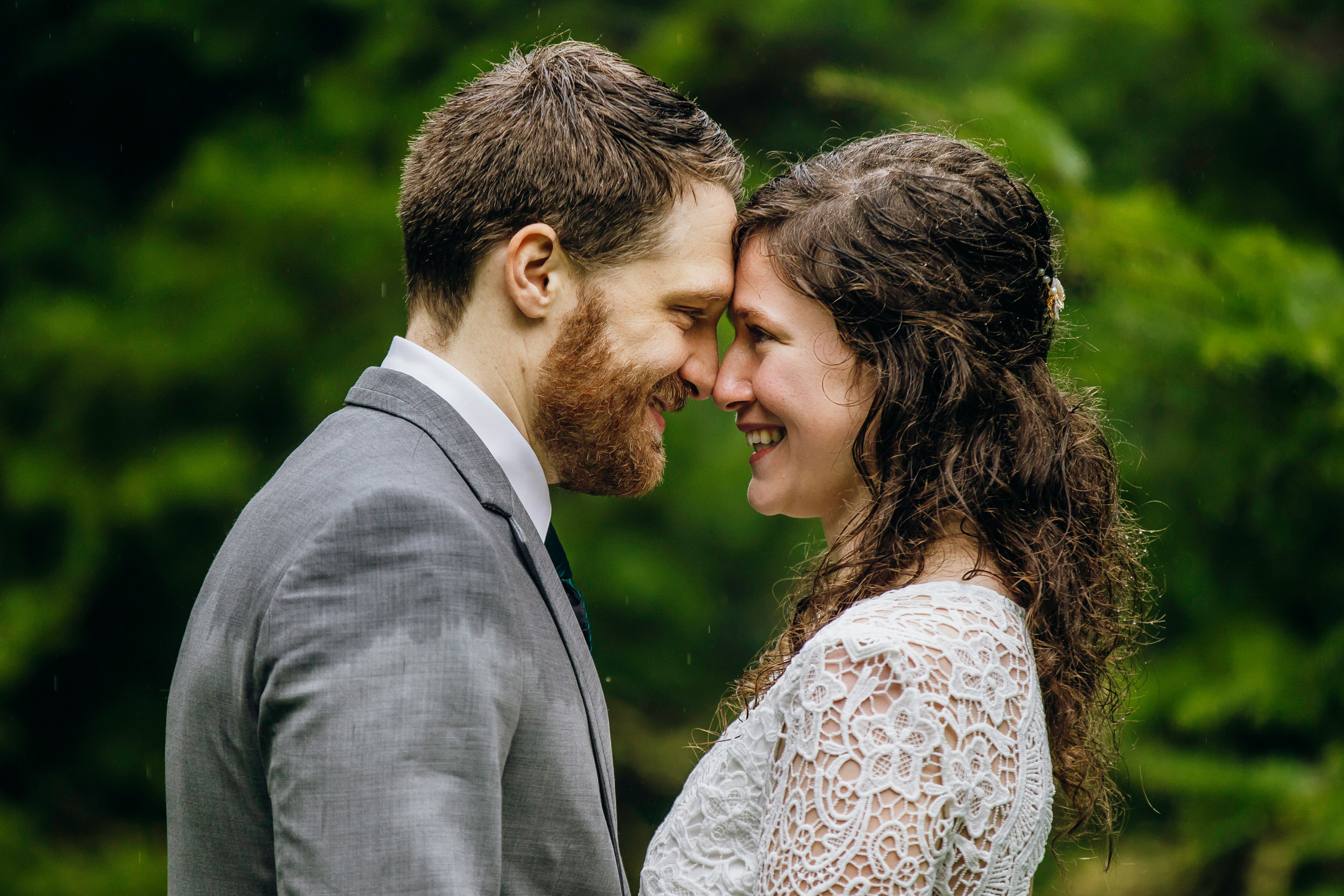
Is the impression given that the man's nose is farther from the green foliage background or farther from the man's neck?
the green foliage background

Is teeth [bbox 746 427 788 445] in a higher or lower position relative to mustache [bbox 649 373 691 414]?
lower

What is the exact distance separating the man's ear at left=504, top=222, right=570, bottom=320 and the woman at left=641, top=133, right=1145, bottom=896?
0.44m

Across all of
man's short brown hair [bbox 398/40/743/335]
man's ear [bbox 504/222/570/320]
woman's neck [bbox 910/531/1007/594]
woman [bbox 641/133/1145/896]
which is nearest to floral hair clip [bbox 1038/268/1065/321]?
woman [bbox 641/133/1145/896]

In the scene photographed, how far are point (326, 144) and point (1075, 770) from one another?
191 inches

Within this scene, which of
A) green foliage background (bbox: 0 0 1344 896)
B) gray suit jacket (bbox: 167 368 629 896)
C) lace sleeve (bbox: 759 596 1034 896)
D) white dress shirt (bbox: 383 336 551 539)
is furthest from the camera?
green foliage background (bbox: 0 0 1344 896)

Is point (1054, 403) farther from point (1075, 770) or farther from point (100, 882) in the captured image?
point (100, 882)

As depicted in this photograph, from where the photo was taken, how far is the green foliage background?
470 centimetres

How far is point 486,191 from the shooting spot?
80.4 inches

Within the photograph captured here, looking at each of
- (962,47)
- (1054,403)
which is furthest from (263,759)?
(962,47)

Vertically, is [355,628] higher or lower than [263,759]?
higher

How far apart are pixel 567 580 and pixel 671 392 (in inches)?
18.5

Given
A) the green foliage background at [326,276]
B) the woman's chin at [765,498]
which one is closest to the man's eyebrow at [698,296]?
the woman's chin at [765,498]

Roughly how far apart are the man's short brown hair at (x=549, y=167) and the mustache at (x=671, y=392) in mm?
310

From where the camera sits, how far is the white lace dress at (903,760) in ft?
5.70
